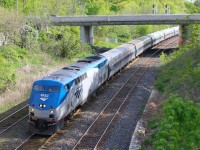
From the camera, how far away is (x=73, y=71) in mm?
22625

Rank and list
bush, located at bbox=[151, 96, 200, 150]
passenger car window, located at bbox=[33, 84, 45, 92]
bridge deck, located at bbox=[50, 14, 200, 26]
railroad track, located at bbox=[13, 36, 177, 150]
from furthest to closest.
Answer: bridge deck, located at bbox=[50, 14, 200, 26]
passenger car window, located at bbox=[33, 84, 45, 92]
railroad track, located at bbox=[13, 36, 177, 150]
bush, located at bbox=[151, 96, 200, 150]

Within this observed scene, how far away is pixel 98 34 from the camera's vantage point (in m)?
70.4

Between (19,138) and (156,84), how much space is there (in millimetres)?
14228

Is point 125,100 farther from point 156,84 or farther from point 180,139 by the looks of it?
point 180,139

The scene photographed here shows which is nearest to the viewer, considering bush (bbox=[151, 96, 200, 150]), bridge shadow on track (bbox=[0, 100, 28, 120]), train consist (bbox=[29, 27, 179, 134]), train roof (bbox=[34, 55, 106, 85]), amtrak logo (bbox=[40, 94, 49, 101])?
bush (bbox=[151, 96, 200, 150])

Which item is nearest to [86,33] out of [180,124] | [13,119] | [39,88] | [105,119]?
[105,119]

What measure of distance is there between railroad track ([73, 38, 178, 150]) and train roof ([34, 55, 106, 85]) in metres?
2.90

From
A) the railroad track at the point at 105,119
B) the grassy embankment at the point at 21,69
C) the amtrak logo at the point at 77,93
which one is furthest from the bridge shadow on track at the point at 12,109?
the railroad track at the point at 105,119

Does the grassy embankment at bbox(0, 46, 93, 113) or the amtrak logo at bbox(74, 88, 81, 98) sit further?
the grassy embankment at bbox(0, 46, 93, 113)

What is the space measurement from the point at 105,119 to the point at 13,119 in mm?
5537

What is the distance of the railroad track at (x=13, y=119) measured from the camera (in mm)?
21062

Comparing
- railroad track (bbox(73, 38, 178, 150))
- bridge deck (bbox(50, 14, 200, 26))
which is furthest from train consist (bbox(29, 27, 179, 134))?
bridge deck (bbox(50, 14, 200, 26))

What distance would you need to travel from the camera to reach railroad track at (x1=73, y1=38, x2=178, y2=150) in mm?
18837

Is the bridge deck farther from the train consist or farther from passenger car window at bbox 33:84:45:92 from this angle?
passenger car window at bbox 33:84:45:92
